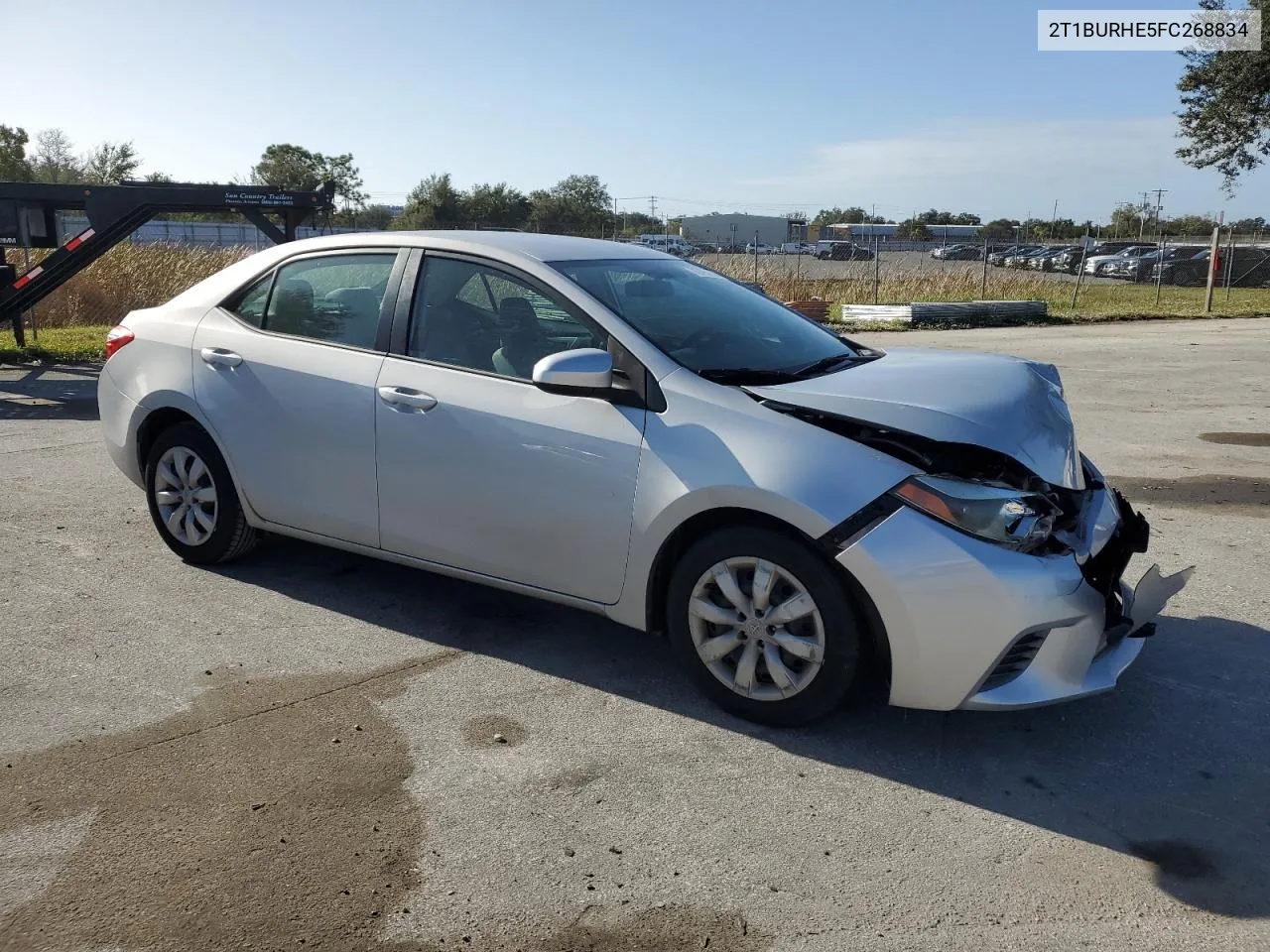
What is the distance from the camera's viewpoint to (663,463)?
3852mm

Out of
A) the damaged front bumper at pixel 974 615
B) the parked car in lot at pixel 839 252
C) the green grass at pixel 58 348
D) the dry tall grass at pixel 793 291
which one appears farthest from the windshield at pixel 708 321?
the parked car in lot at pixel 839 252

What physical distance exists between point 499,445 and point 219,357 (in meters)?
1.74

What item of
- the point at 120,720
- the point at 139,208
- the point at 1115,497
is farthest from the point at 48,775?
the point at 139,208

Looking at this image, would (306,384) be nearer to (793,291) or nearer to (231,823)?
(231,823)

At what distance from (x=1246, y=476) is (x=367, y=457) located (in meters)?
6.24

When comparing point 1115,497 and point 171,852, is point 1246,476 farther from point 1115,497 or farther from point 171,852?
point 171,852

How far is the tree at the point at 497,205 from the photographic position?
166 ft

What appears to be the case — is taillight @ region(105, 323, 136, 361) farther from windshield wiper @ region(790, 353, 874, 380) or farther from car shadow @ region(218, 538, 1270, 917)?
windshield wiper @ region(790, 353, 874, 380)

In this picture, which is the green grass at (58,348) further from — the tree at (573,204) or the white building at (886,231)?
the white building at (886,231)

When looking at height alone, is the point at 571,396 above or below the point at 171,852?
above

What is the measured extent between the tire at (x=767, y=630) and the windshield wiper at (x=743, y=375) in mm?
593

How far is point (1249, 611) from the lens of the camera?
498cm

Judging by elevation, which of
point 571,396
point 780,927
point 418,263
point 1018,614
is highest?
point 418,263

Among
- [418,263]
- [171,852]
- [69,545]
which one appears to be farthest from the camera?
[69,545]
